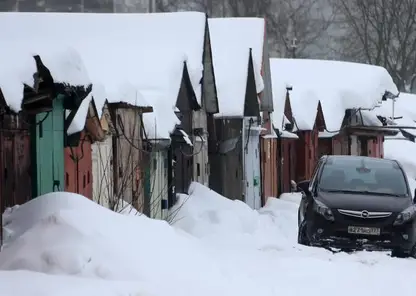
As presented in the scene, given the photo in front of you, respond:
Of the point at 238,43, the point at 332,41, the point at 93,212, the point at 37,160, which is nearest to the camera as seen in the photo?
the point at 93,212

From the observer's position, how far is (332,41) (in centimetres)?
6725

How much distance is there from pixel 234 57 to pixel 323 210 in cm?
1114

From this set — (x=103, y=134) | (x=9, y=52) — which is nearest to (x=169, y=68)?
(x=103, y=134)

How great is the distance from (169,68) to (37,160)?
6.96 metres

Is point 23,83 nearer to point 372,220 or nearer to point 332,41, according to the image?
point 372,220

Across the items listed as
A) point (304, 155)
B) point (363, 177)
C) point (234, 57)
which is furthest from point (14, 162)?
point (304, 155)

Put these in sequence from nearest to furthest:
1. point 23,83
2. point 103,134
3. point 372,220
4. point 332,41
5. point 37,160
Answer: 1. point 23,83
2. point 37,160
3. point 103,134
4. point 372,220
5. point 332,41

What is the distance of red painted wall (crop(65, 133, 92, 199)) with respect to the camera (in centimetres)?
1223

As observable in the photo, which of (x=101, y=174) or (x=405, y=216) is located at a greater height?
(x=101, y=174)

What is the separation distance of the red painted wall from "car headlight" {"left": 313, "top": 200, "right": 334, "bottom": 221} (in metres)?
3.30

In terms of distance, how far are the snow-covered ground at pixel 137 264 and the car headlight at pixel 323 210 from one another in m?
1.98

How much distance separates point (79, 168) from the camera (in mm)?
12805

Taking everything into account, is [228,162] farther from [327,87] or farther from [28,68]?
[28,68]

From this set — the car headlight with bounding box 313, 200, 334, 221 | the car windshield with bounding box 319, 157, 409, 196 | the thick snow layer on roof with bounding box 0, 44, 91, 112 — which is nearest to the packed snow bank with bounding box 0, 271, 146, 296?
the thick snow layer on roof with bounding box 0, 44, 91, 112
